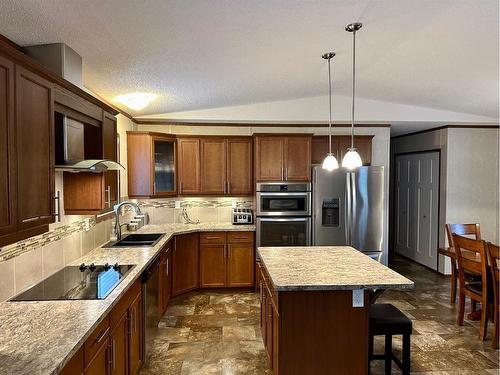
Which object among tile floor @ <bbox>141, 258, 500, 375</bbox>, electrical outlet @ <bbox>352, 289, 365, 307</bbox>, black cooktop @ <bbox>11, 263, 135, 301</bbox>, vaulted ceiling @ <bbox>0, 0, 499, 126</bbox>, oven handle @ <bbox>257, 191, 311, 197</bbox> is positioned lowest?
tile floor @ <bbox>141, 258, 500, 375</bbox>

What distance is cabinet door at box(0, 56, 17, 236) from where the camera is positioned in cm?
151

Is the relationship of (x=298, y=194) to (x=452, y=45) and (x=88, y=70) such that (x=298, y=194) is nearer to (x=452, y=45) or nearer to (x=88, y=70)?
(x=452, y=45)

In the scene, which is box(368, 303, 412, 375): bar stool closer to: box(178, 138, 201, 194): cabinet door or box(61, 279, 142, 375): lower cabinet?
box(61, 279, 142, 375): lower cabinet

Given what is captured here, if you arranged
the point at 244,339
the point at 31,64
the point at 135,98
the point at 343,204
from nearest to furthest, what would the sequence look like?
the point at 31,64
the point at 244,339
the point at 135,98
the point at 343,204

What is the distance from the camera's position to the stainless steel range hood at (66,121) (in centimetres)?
223

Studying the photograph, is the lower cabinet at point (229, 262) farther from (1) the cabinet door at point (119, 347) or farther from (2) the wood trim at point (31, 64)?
(2) the wood trim at point (31, 64)

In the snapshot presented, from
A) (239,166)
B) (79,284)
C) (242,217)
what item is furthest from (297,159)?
(79,284)

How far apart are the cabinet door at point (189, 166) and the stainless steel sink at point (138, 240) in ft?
3.47

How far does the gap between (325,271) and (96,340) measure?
1539 millimetres

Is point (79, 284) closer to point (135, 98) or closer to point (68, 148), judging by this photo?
point (68, 148)

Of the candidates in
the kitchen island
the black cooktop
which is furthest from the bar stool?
the black cooktop

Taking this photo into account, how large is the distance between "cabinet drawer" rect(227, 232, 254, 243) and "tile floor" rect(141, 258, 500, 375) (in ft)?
2.38

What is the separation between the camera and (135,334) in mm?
2643

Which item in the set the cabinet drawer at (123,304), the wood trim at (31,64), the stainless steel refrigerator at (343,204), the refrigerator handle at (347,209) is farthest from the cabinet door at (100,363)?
the refrigerator handle at (347,209)
